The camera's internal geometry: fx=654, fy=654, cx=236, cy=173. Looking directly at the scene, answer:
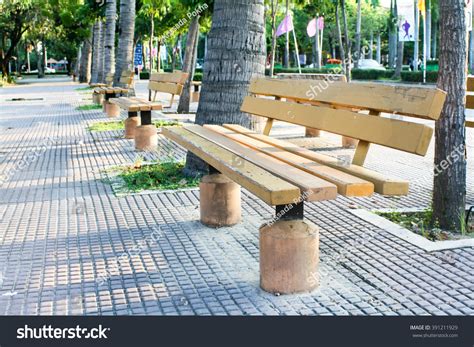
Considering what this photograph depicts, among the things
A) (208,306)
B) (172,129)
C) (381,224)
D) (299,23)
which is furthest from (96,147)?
(299,23)

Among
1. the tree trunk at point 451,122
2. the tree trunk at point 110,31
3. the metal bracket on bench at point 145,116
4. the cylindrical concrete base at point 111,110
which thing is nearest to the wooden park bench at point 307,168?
the tree trunk at point 451,122

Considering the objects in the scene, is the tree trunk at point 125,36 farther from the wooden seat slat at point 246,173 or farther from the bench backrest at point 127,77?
the wooden seat slat at point 246,173

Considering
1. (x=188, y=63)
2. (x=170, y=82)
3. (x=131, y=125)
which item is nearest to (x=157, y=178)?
(x=131, y=125)

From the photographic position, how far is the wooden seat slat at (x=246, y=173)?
370 centimetres

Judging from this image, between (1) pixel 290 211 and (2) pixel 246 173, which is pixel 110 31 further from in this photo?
(1) pixel 290 211

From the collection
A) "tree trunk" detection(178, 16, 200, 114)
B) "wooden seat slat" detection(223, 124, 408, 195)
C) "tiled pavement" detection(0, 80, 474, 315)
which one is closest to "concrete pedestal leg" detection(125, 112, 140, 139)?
"tiled pavement" detection(0, 80, 474, 315)

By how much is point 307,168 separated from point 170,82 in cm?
797

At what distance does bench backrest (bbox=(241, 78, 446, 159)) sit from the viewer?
391 centimetres

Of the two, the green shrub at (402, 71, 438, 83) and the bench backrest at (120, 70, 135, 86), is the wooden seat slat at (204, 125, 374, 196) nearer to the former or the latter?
the bench backrest at (120, 70, 135, 86)

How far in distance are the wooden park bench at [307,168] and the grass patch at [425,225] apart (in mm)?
1231

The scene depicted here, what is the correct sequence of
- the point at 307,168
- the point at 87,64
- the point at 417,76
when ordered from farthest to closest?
1. the point at 87,64
2. the point at 417,76
3. the point at 307,168

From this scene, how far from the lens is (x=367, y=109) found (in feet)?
15.2

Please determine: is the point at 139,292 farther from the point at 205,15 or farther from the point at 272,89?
the point at 205,15

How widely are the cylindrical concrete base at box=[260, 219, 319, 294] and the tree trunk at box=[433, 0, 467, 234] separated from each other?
1.68 metres
